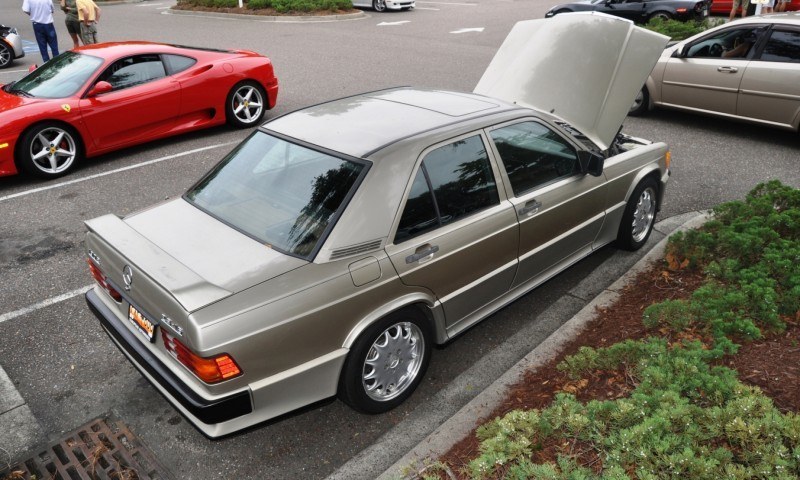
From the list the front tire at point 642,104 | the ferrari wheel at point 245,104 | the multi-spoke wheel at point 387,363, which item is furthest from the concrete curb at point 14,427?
the front tire at point 642,104

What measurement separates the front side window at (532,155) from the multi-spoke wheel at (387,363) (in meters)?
1.23

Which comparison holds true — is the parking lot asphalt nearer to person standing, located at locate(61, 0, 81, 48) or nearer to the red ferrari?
the red ferrari

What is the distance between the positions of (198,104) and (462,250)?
19.5 feet

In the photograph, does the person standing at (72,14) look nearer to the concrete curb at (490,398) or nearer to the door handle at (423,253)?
the door handle at (423,253)

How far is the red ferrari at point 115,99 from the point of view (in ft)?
23.7

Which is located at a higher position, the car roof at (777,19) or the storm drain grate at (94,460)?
the car roof at (777,19)

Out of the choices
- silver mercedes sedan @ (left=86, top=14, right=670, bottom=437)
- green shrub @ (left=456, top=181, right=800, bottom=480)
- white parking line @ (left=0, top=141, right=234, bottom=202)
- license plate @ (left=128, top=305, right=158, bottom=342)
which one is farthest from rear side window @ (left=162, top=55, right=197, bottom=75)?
green shrub @ (left=456, top=181, right=800, bottom=480)

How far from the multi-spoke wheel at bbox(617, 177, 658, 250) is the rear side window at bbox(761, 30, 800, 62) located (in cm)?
419

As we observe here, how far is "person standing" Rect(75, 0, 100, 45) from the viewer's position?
12956 mm

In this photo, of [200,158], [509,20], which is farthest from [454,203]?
[509,20]

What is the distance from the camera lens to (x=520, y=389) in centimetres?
385

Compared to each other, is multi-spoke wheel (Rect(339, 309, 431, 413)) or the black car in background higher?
the black car in background

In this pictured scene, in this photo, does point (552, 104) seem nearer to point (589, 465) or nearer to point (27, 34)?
point (589, 465)

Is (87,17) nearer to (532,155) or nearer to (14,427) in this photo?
(14,427)
